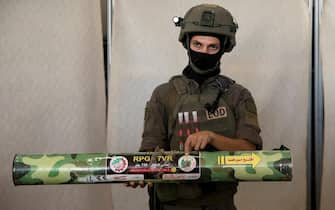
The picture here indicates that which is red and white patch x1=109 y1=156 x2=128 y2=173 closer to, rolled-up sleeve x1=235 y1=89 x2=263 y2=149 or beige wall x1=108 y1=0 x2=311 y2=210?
rolled-up sleeve x1=235 y1=89 x2=263 y2=149

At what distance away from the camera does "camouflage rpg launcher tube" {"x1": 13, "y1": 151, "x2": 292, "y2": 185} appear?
45.6 inches

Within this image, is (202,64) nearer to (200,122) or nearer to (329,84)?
(200,122)

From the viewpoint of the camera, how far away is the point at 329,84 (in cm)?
200

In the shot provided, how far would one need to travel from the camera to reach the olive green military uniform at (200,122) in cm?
134

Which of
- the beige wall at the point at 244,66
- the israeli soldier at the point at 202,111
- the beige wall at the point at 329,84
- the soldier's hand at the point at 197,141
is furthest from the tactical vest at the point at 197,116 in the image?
the beige wall at the point at 329,84

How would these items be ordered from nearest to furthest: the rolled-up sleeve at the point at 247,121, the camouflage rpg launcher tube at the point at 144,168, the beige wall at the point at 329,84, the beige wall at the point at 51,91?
the camouflage rpg launcher tube at the point at 144,168
the rolled-up sleeve at the point at 247,121
the beige wall at the point at 51,91
the beige wall at the point at 329,84

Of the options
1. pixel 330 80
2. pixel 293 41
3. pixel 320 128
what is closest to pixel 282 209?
pixel 320 128

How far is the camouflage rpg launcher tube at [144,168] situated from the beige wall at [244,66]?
837 mm

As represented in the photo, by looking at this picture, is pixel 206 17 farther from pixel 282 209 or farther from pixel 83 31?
pixel 282 209

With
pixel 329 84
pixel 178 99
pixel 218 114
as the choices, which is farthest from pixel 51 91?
pixel 329 84

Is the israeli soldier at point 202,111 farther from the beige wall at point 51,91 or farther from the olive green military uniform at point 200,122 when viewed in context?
the beige wall at point 51,91

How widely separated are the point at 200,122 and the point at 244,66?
723 millimetres

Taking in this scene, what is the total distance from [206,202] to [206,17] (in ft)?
1.65

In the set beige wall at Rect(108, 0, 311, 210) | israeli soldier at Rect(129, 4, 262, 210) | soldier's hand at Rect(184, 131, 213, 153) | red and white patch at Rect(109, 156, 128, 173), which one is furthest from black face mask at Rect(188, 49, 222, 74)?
beige wall at Rect(108, 0, 311, 210)
